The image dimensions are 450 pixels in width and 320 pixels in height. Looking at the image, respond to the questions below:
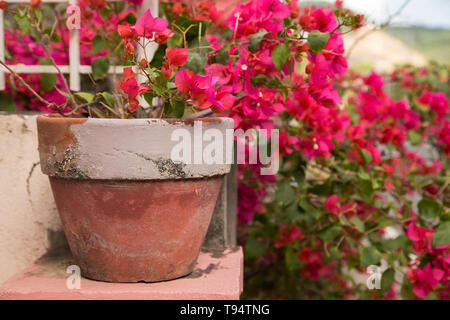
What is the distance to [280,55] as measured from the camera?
0.96m

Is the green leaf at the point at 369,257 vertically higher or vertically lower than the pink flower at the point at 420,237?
lower

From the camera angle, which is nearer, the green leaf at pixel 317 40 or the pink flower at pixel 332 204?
the green leaf at pixel 317 40

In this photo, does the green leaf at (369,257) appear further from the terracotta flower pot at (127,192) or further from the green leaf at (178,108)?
the green leaf at (178,108)

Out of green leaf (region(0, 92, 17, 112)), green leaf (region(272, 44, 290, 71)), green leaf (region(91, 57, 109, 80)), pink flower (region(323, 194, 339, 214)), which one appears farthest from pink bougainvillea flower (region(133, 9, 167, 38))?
A: pink flower (region(323, 194, 339, 214))

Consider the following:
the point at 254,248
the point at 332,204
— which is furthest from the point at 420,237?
the point at 254,248

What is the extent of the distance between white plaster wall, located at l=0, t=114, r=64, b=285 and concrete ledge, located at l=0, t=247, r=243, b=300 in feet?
0.43

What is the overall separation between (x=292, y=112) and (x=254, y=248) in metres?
0.52

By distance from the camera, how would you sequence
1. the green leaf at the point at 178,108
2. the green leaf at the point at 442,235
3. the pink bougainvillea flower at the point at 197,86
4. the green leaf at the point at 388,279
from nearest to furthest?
1. the pink bougainvillea flower at the point at 197,86
2. the green leaf at the point at 178,108
3. the green leaf at the point at 442,235
4. the green leaf at the point at 388,279

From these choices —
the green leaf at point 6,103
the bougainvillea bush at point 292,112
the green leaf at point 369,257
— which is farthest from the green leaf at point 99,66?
the green leaf at point 369,257

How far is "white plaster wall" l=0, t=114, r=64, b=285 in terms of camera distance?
3.60ft

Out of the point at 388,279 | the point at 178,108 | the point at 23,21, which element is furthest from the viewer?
the point at 388,279

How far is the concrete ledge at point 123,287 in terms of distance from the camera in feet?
2.79

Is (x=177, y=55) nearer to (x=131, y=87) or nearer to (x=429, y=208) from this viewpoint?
(x=131, y=87)

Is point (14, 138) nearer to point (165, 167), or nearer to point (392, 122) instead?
point (165, 167)
